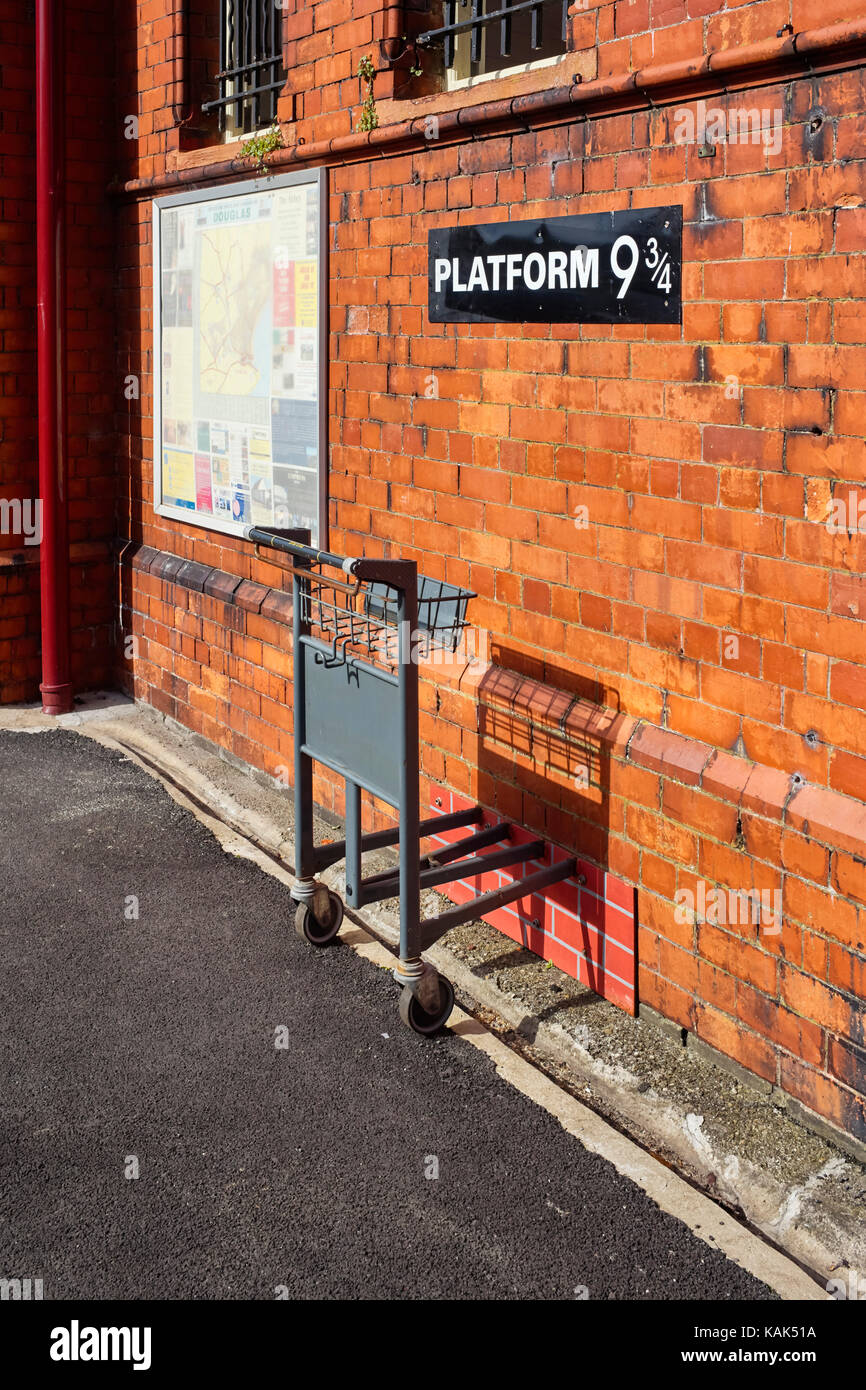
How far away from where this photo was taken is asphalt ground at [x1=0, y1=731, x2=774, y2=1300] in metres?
3.75

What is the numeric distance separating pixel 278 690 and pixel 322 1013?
2525 millimetres

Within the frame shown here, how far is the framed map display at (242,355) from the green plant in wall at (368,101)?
1.49 feet

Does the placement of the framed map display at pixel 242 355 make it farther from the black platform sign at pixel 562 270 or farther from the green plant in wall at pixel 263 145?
the black platform sign at pixel 562 270

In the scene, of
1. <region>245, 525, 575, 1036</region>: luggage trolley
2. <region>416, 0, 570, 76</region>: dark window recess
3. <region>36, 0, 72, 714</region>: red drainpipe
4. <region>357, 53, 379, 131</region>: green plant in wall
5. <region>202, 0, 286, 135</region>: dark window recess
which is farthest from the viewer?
<region>36, 0, 72, 714</region>: red drainpipe

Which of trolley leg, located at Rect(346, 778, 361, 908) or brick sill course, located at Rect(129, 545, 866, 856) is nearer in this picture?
brick sill course, located at Rect(129, 545, 866, 856)

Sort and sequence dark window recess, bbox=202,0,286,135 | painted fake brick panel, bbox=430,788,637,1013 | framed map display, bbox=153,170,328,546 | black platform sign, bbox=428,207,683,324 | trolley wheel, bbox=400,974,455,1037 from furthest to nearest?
1. dark window recess, bbox=202,0,286,135
2. framed map display, bbox=153,170,328,546
3. painted fake brick panel, bbox=430,788,637,1013
4. trolley wheel, bbox=400,974,455,1037
5. black platform sign, bbox=428,207,683,324

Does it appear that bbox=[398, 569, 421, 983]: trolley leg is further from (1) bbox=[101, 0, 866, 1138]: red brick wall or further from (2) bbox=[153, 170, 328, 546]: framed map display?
(2) bbox=[153, 170, 328, 546]: framed map display

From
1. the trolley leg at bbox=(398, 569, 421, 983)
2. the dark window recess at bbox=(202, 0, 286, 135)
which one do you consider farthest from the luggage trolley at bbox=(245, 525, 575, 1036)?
the dark window recess at bbox=(202, 0, 286, 135)

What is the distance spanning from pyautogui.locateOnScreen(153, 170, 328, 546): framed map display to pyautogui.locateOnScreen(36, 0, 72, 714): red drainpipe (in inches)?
27.7

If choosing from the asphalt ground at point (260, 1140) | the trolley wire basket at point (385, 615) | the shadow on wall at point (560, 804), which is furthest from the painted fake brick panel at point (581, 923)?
the trolley wire basket at point (385, 615)

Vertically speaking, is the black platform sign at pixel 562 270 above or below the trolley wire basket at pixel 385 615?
above

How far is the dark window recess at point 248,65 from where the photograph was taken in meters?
7.44

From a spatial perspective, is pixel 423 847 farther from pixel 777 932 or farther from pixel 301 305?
pixel 301 305

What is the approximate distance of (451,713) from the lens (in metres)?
6.01
